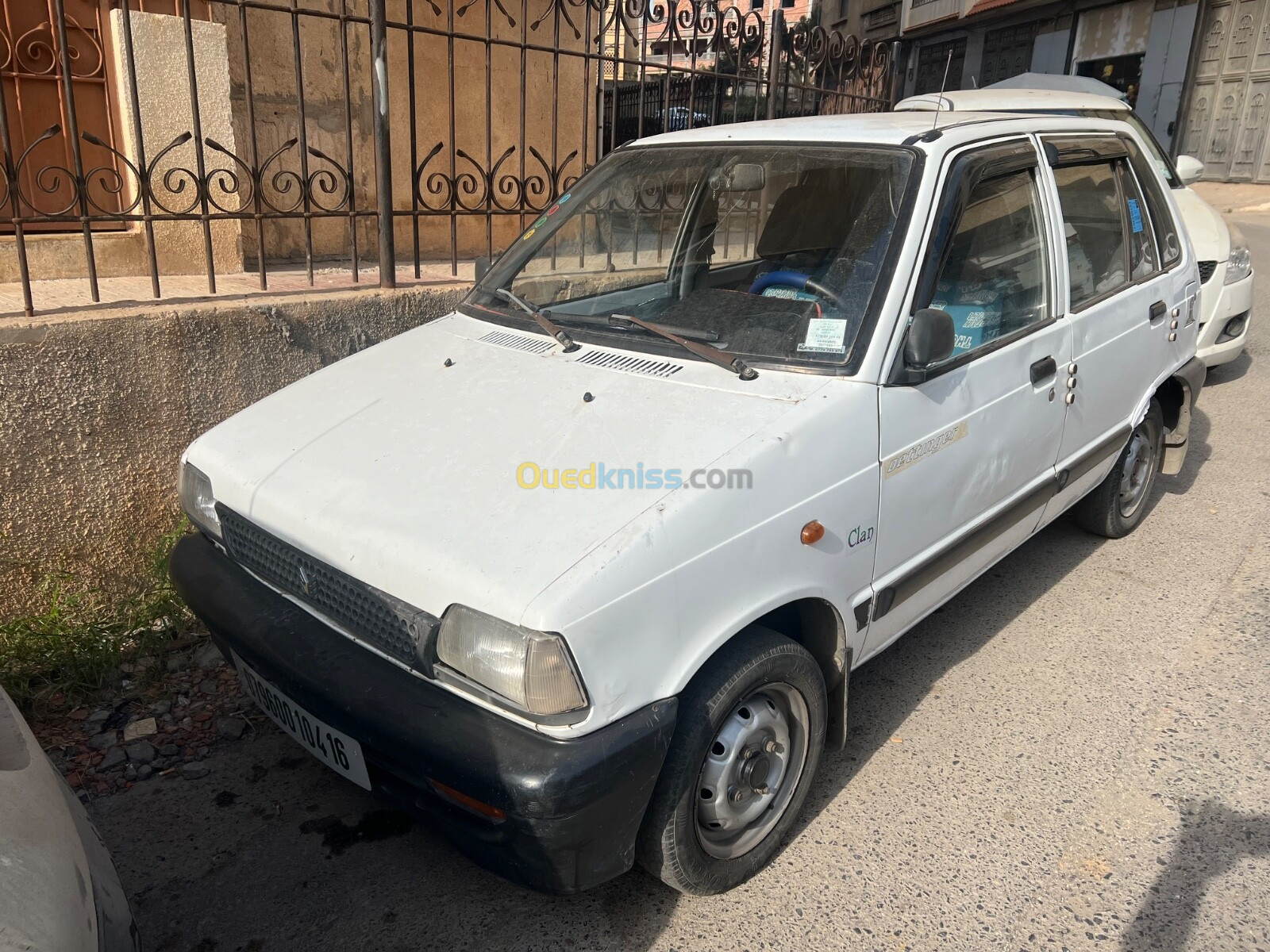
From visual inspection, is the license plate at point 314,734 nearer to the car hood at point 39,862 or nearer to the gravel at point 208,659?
the car hood at point 39,862

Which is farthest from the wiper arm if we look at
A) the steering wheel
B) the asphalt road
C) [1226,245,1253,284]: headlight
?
[1226,245,1253,284]: headlight

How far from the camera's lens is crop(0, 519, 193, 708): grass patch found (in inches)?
131

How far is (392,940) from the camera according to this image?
2.31 meters

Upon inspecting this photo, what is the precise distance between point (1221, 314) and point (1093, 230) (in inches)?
130

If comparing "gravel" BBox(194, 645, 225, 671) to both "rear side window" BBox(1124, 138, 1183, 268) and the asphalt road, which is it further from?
"rear side window" BBox(1124, 138, 1183, 268)

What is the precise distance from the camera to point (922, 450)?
2668 millimetres

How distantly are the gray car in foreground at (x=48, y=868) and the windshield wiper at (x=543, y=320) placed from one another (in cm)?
171

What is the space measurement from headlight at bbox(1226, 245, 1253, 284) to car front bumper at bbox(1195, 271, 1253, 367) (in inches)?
1.3

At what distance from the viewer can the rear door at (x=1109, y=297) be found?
3457 millimetres

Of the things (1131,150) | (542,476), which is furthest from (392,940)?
(1131,150)

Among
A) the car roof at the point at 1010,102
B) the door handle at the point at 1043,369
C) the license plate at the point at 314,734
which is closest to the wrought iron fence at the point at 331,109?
the car roof at the point at 1010,102

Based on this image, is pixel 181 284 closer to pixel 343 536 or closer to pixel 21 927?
pixel 343 536

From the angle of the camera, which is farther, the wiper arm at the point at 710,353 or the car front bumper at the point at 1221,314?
the car front bumper at the point at 1221,314

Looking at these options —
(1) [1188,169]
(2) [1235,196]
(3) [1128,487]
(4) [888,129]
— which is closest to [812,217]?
(4) [888,129]
